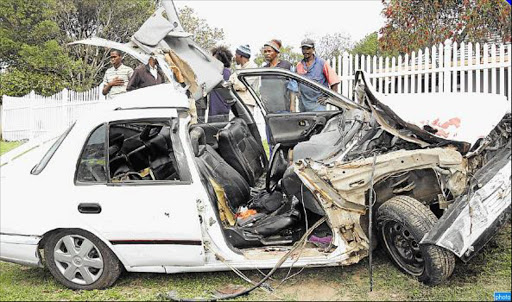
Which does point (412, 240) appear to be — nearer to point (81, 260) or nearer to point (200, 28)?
point (81, 260)

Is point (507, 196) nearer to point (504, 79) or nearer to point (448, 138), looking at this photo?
point (448, 138)

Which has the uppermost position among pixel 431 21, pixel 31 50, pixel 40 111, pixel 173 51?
pixel 31 50

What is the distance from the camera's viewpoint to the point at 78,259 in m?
3.96

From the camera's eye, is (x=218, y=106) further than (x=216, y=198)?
Yes

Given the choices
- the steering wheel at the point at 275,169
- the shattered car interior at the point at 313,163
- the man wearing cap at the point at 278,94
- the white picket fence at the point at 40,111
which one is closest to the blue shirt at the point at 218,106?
the shattered car interior at the point at 313,163

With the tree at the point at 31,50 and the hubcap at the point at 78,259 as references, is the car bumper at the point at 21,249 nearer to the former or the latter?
the hubcap at the point at 78,259

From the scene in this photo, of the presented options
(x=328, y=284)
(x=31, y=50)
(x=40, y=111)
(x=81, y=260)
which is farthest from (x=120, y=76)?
(x=31, y=50)

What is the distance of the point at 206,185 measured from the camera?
152 inches

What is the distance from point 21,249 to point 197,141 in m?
1.75

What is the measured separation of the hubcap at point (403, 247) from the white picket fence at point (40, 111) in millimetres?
12430

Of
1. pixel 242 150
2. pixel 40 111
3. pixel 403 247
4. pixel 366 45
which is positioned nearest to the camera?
pixel 403 247

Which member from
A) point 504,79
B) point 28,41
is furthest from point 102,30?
point 504,79

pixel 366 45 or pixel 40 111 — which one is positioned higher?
pixel 366 45

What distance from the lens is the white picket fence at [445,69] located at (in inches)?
307
